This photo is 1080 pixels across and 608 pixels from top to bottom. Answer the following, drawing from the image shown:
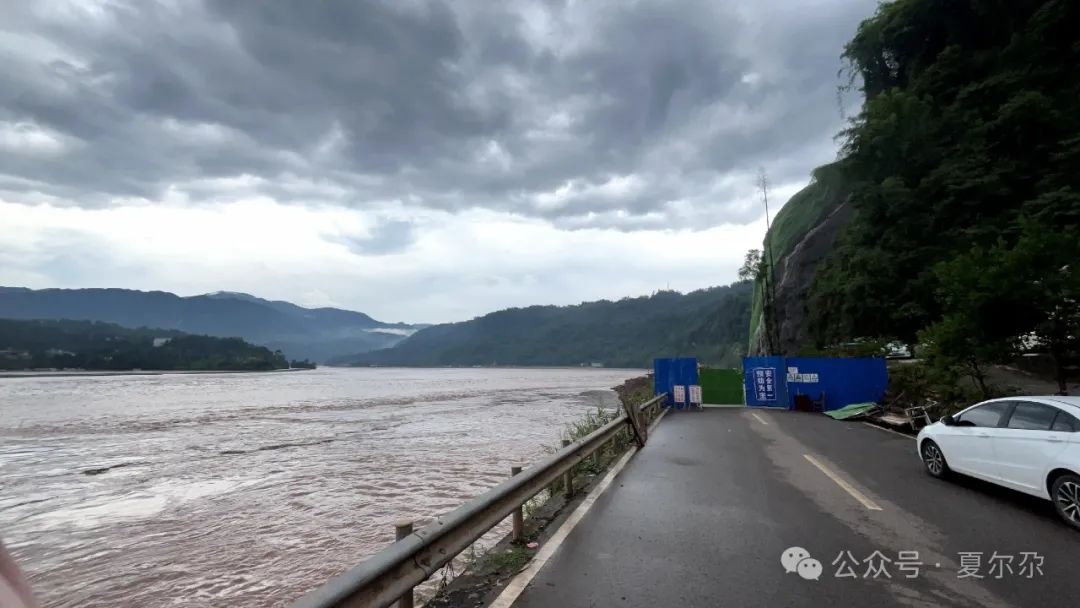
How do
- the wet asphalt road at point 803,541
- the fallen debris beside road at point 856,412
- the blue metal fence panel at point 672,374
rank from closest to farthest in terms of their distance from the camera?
the wet asphalt road at point 803,541 → the fallen debris beside road at point 856,412 → the blue metal fence panel at point 672,374

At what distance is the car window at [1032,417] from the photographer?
687 centimetres

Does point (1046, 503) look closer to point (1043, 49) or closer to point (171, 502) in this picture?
point (171, 502)

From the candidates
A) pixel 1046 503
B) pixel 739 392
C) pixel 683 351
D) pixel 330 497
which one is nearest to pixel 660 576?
pixel 1046 503

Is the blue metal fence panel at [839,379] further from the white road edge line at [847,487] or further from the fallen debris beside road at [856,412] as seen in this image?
the white road edge line at [847,487]

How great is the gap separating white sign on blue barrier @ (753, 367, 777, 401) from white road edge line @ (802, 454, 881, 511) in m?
14.1

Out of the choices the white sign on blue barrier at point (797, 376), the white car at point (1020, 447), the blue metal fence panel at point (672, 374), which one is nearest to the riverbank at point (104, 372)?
the blue metal fence panel at point (672, 374)

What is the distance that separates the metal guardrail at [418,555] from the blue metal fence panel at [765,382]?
20326mm

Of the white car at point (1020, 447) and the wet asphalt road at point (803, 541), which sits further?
the white car at point (1020, 447)

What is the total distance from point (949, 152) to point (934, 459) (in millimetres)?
28054

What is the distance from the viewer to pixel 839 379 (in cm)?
2230

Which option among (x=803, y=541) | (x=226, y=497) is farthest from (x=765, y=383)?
(x=226, y=497)

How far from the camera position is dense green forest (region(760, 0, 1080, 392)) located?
25.8 metres

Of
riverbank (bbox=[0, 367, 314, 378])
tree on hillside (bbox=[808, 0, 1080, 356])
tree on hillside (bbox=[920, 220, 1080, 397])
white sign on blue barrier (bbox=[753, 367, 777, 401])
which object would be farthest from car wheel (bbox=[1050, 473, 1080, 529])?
riverbank (bbox=[0, 367, 314, 378])

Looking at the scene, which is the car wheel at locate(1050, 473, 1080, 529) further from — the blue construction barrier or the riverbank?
the riverbank
